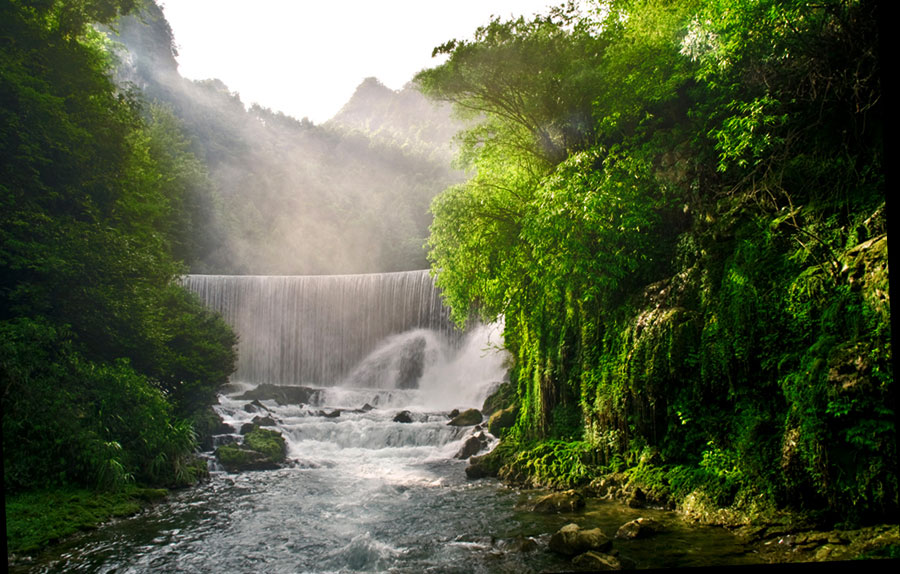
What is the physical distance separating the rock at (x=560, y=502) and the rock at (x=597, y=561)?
4.86ft

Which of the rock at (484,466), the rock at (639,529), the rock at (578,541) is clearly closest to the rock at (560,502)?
the rock at (639,529)

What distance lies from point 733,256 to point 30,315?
9.14 meters

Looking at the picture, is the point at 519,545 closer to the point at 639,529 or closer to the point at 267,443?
the point at 639,529

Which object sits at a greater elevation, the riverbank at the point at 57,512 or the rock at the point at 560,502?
the rock at the point at 560,502

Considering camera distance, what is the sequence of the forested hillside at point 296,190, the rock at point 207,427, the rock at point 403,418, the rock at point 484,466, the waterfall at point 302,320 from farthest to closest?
the forested hillside at point 296,190
the waterfall at point 302,320
the rock at point 403,418
the rock at point 207,427
the rock at point 484,466

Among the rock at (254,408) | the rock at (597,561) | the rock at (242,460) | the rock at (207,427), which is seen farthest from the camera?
the rock at (254,408)

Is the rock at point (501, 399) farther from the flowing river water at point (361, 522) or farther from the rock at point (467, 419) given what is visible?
the flowing river water at point (361, 522)

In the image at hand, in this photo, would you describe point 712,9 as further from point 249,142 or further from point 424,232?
point 249,142

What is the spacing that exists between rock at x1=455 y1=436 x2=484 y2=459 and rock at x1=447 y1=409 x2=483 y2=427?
1.46m

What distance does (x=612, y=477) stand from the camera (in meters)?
6.72

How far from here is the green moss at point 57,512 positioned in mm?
5484

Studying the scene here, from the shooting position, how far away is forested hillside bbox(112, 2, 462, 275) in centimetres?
2830

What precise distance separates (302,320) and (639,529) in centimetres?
1806

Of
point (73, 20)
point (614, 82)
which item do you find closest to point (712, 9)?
point (614, 82)
